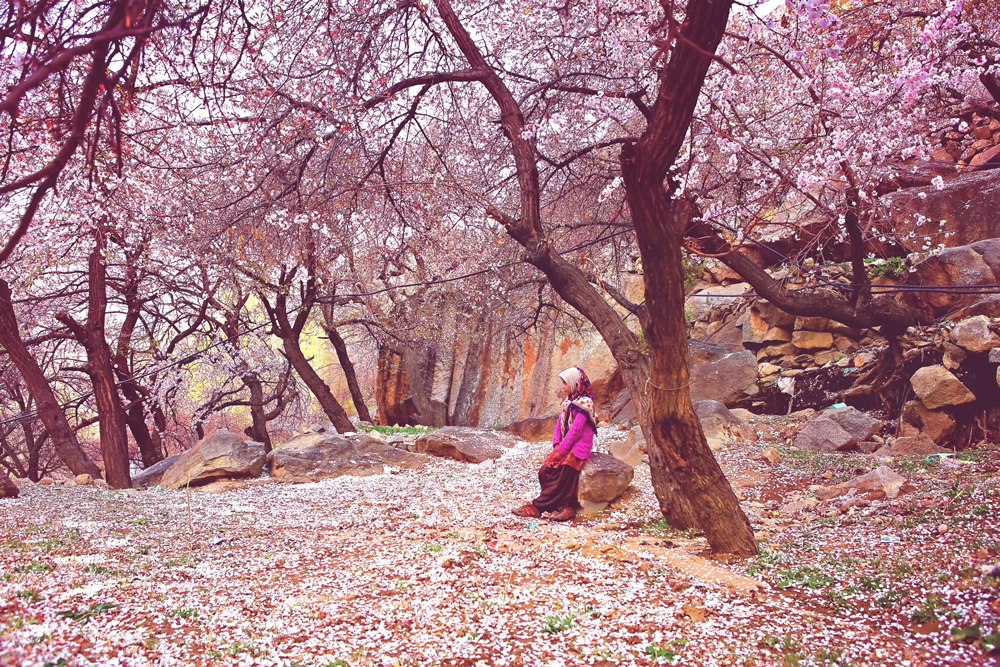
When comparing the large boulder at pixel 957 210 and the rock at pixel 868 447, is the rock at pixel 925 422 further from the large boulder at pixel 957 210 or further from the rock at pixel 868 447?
the large boulder at pixel 957 210

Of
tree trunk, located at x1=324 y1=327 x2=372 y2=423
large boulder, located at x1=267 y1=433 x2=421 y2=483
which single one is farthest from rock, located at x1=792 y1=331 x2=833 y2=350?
tree trunk, located at x1=324 y1=327 x2=372 y2=423

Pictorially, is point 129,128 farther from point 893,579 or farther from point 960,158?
point 960,158

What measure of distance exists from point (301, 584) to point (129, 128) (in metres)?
7.11

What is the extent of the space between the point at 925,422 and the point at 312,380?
11.9 m

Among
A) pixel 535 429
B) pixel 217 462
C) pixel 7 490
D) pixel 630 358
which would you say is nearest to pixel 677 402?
pixel 630 358

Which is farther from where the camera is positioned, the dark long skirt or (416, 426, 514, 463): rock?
(416, 426, 514, 463): rock

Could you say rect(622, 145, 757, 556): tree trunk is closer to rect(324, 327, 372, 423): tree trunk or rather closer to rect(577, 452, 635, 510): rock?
rect(577, 452, 635, 510): rock

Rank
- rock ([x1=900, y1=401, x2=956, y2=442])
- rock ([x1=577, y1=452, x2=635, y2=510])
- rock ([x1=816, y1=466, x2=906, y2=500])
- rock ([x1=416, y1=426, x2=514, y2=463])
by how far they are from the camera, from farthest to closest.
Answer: rock ([x1=416, y1=426, x2=514, y2=463]) → rock ([x1=900, y1=401, x2=956, y2=442]) → rock ([x1=577, y1=452, x2=635, y2=510]) → rock ([x1=816, y1=466, x2=906, y2=500])

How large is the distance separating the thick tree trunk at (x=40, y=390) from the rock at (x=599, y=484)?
8526 millimetres

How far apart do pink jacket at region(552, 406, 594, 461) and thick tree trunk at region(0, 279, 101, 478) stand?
26.7ft

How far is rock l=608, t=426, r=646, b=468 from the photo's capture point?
33.8 ft

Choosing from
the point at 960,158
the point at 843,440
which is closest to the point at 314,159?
A: the point at 843,440

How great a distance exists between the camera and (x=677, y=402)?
5.76 meters

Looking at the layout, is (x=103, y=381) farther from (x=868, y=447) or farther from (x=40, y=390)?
(x=868, y=447)
